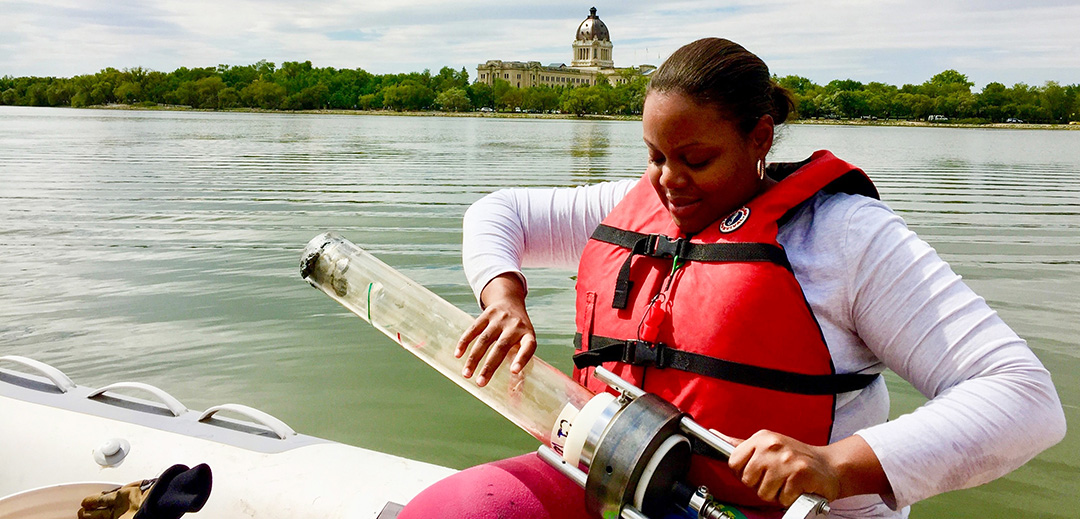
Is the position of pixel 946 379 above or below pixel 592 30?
below

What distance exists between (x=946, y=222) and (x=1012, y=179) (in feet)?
25.3

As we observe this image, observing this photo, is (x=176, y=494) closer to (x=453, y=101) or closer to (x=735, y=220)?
(x=735, y=220)

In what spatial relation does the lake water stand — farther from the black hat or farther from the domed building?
the domed building

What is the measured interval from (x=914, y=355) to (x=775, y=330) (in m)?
0.24

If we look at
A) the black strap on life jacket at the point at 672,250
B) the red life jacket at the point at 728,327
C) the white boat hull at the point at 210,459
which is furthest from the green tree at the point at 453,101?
the red life jacket at the point at 728,327

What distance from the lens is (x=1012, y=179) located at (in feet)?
53.0

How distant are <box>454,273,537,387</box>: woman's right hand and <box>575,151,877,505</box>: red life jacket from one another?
6.4 inches

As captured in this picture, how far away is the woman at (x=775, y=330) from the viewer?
128 centimetres

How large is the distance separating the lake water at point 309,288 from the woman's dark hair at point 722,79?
24 centimetres

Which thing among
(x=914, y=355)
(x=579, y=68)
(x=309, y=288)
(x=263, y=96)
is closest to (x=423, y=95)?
(x=263, y=96)

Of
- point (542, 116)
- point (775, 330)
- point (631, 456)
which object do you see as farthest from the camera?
point (542, 116)

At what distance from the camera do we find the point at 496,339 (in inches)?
63.2

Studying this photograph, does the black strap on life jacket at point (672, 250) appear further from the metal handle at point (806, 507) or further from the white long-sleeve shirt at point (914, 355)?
the metal handle at point (806, 507)

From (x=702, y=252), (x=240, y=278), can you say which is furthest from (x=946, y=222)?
(x=702, y=252)
